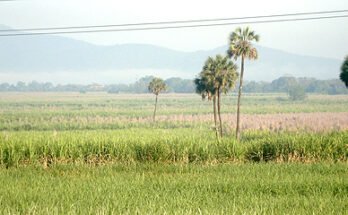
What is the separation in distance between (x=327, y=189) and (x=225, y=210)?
459cm

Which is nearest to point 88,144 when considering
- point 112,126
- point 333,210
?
point 333,210

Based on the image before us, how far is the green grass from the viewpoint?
444 inches

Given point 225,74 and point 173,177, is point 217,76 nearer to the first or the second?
point 225,74

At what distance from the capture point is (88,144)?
67.4ft

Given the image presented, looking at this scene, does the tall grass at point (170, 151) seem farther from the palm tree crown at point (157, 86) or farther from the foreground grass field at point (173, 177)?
the palm tree crown at point (157, 86)

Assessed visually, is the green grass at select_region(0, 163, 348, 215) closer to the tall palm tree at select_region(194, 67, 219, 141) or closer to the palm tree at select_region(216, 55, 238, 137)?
the palm tree at select_region(216, 55, 238, 137)

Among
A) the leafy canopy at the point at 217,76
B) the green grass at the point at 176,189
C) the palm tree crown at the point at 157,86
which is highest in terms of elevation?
the leafy canopy at the point at 217,76

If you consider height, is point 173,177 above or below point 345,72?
below

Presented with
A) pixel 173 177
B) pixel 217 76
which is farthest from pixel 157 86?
pixel 173 177

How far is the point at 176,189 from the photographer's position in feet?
44.5

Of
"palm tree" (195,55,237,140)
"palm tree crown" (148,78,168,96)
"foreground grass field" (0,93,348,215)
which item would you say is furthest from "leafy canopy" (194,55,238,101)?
"palm tree crown" (148,78,168,96)

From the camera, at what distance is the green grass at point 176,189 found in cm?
1128

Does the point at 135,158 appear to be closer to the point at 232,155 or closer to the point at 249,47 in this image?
the point at 232,155

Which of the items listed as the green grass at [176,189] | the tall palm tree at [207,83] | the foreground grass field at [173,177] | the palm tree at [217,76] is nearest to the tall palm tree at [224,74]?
the palm tree at [217,76]
